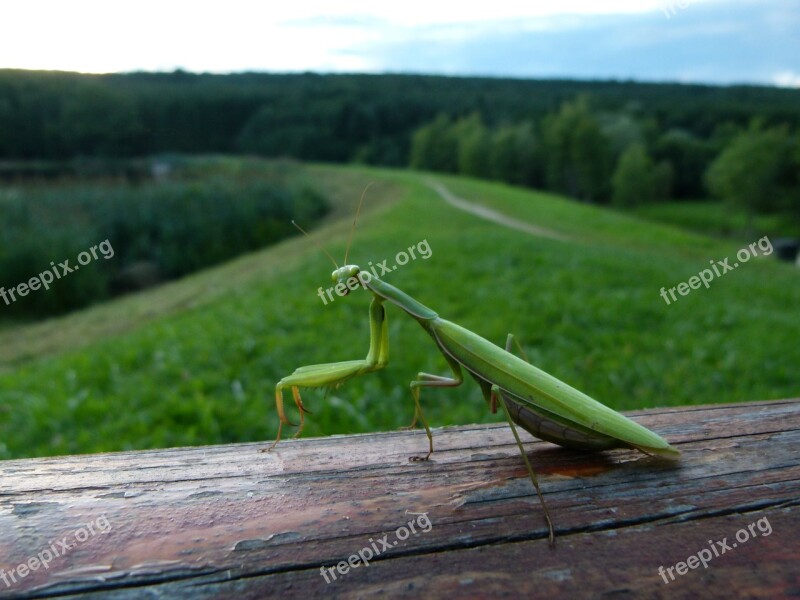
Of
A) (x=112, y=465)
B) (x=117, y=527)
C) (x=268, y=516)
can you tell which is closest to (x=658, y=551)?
(x=268, y=516)

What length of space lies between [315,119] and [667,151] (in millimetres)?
30147

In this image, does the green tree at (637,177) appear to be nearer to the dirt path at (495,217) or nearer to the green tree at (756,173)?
the green tree at (756,173)

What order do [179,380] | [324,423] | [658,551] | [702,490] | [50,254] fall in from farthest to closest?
[50,254], [179,380], [324,423], [702,490], [658,551]

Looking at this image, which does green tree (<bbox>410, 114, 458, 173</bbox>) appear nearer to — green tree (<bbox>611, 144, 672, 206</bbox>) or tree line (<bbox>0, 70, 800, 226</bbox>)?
tree line (<bbox>0, 70, 800, 226</bbox>)

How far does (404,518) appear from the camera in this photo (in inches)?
52.2

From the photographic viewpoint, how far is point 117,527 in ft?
4.17

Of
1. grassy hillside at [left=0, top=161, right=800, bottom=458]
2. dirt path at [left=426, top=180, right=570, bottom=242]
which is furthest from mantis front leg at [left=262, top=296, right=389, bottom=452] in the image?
dirt path at [left=426, top=180, right=570, bottom=242]

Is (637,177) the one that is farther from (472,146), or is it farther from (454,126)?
(454,126)

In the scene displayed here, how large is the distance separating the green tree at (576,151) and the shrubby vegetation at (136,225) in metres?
28.3

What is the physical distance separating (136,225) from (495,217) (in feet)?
31.1

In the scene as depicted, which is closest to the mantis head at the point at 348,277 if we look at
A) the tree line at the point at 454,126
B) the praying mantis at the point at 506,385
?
the praying mantis at the point at 506,385

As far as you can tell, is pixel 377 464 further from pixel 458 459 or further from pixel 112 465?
pixel 112 465

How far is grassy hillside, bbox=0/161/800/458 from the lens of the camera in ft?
16.2

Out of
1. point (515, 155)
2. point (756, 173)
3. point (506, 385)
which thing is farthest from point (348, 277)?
point (515, 155)
